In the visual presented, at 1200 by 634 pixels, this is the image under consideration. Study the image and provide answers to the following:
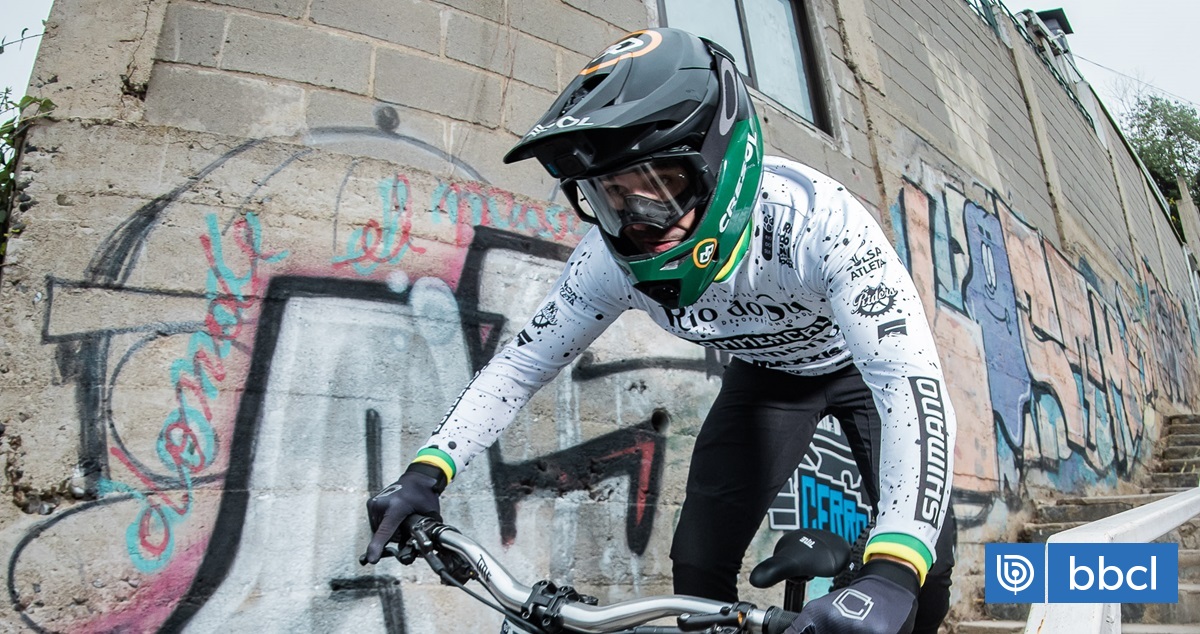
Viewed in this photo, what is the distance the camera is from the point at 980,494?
6727 millimetres

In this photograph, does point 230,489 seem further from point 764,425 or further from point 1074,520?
point 1074,520

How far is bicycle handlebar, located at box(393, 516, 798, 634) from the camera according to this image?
1335 mm

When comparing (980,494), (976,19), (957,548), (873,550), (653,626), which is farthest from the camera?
(976,19)

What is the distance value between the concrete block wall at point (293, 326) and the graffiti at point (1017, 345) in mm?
3196

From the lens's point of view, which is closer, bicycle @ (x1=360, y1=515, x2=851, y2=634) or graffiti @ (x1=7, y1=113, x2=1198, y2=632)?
bicycle @ (x1=360, y1=515, x2=851, y2=634)

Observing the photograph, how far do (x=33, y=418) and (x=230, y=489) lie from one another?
2.28 ft

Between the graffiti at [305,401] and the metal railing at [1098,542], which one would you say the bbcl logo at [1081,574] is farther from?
the graffiti at [305,401]

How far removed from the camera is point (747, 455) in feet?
8.20

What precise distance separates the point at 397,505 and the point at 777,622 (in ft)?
2.95

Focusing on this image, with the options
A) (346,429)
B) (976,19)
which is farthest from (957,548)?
(976,19)

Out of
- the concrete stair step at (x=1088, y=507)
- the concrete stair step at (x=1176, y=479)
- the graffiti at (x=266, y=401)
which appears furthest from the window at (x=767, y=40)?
the concrete stair step at (x=1176, y=479)

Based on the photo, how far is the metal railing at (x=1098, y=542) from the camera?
2693 mm

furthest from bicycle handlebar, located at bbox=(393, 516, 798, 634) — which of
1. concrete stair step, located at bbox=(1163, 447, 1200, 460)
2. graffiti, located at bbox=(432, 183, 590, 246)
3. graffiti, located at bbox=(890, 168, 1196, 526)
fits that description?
concrete stair step, located at bbox=(1163, 447, 1200, 460)

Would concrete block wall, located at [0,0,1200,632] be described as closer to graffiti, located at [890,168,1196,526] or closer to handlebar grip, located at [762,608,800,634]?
handlebar grip, located at [762,608,800,634]
